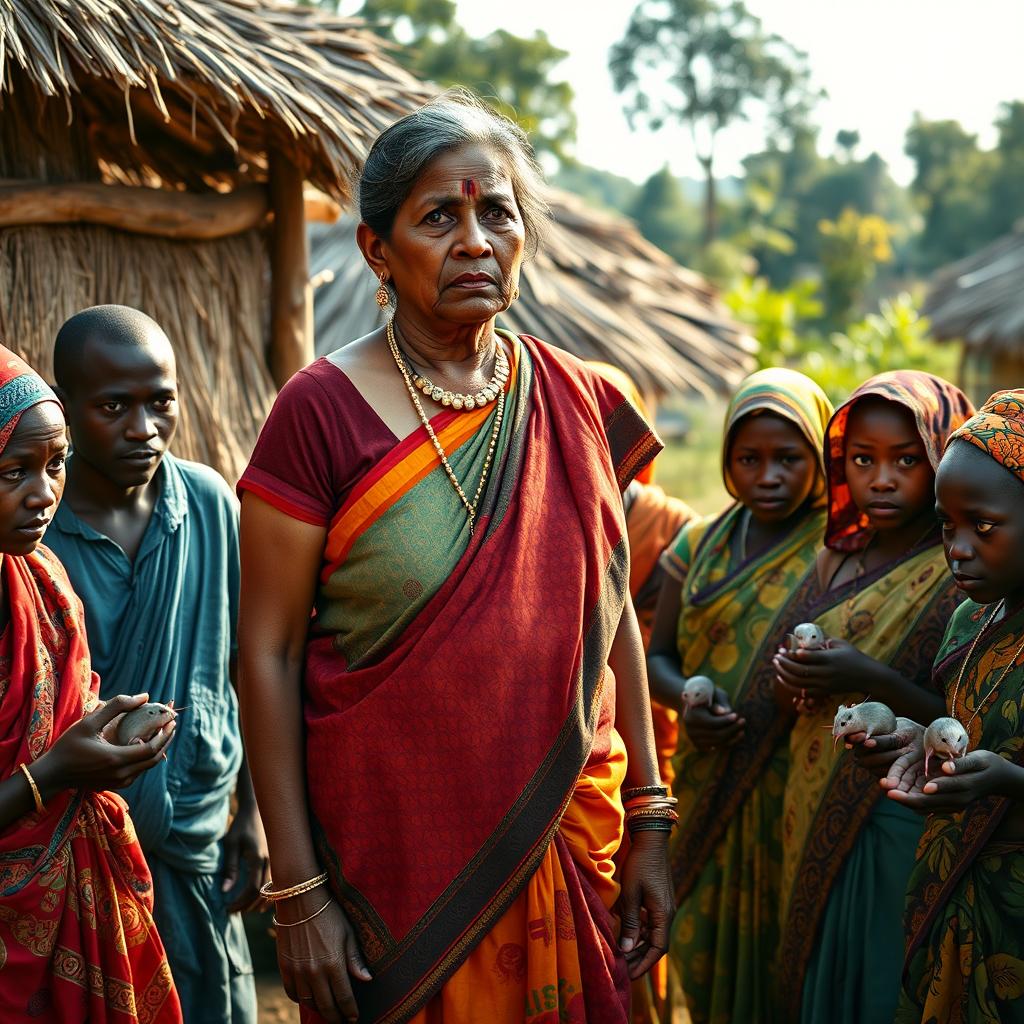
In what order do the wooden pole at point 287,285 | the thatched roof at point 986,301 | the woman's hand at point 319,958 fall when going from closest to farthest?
the woman's hand at point 319,958, the wooden pole at point 287,285, the thatched roof at point 986,301

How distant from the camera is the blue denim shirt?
309 cm

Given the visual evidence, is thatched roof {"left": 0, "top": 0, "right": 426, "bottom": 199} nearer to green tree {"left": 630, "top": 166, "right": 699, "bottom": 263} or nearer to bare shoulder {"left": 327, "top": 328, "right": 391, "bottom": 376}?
bare shoulder {"left": 327, "top": 328, "right": 391, "bottom": 376}

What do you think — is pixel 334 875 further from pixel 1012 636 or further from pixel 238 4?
pixel 238 4

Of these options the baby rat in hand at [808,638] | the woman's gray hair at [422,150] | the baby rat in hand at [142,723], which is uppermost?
the woman's gray hair at [422,150]

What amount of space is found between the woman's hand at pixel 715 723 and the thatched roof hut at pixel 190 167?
186 centimetres

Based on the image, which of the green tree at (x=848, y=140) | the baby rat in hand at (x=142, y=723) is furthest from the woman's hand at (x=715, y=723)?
the green tree at (x=848, y=140)

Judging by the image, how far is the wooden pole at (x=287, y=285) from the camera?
15.4 feet

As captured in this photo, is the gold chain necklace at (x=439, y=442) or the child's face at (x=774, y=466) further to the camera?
the child's face at (x=774, y=466)

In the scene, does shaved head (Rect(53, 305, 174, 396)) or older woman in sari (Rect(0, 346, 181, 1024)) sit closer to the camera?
older woman in sari (Rect(0, 346, 181, 1024))

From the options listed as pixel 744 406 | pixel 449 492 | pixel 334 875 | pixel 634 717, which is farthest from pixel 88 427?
pixel 744 406

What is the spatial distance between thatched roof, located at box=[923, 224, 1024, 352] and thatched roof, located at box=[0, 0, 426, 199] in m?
10.1

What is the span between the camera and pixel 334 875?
244 centimetres

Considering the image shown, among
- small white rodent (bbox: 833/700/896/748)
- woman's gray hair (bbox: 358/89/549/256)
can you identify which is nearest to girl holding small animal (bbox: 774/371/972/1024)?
small white rodent (bbox: 833/700/896/748)

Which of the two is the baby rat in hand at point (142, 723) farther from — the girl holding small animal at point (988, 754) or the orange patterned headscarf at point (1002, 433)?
the orange patterned headscarf at point (1002, 433)
